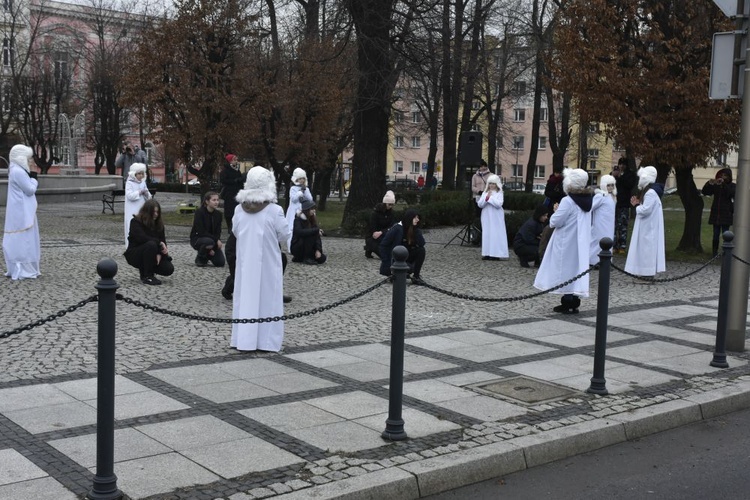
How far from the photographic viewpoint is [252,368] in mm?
7895

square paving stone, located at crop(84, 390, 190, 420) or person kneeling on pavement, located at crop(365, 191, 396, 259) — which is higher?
person kneeling on pavement, located at crop(365, 191, 396, 259)

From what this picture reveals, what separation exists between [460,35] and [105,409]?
23.4 m

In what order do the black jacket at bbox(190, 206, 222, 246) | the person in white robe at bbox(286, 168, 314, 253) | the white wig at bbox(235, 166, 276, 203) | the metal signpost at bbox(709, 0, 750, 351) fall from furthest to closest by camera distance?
the person in white robe at bbox(286, 168, 314, 253) < the black jacket at bbox(190, 206, 222, 246) < the metal signpost at bbox(709, 0, 750, 351) < the white wig at bbox(235, 166, 276, 203)

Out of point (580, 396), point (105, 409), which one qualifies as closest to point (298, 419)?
point (105, 409)

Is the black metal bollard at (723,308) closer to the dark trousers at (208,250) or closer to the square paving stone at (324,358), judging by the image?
the square paving stone at (324,358)

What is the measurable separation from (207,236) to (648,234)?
7198mm

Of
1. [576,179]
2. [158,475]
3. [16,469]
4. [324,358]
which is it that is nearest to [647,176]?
[576,179]

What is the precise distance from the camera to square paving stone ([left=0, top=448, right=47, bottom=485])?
4.95 meters

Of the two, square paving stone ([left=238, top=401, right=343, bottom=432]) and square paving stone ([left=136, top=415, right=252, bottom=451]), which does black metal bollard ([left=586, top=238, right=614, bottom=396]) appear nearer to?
square paving stone ([left=238, top=401, right=343, bottom=432])

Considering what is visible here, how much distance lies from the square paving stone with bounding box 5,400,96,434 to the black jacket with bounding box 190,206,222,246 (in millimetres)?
8788

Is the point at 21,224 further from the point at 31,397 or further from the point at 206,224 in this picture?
the point at 31,397

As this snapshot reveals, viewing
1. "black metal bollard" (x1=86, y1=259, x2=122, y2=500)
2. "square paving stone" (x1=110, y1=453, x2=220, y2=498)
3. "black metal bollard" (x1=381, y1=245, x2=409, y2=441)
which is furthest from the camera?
"black metal bollard" (x1=381, y1=245, x2=409, y2=441)

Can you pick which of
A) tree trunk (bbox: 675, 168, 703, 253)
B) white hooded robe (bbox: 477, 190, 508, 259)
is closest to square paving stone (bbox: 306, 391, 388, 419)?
white hooded robe (bbox: 477, 190, 508, 259)

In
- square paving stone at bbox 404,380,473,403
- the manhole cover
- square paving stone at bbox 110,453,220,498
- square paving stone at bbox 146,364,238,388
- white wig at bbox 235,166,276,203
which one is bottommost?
square paving stone at bbox 110,453,220,498
